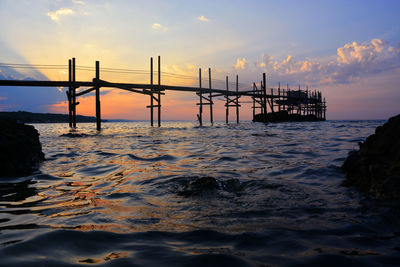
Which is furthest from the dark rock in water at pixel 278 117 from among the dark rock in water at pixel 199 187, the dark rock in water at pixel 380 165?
the dark rock in water at pixel 199 187

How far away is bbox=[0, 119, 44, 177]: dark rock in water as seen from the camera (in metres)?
4.75

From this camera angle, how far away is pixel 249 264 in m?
1.64

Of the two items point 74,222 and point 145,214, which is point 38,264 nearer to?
point 74,222

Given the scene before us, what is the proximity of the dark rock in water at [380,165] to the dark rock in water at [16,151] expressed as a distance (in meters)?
5.83

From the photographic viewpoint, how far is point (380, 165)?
3.18m

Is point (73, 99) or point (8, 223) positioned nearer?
point (8, 223)

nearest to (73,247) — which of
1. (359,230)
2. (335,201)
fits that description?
(359,230)

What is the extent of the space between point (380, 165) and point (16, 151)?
6.48m

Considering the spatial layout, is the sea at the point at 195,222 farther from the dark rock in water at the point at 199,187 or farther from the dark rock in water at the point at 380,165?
the dark rock in water at the point at 380,165

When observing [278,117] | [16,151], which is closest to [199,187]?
[16,151]

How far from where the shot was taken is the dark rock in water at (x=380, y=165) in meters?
2.85

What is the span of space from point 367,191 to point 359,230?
129cm

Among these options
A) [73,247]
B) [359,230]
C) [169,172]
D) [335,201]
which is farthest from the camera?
[169,172]

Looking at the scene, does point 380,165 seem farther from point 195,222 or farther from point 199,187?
point 195,222
